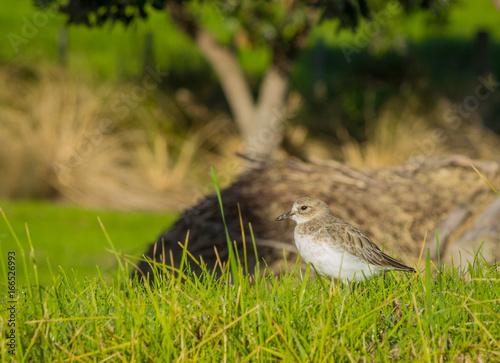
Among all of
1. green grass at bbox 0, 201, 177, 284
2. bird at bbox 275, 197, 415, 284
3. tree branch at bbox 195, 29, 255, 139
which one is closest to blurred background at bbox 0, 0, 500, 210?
tree branch at bbox 195, 29, 255, 139

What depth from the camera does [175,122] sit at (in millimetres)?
15641

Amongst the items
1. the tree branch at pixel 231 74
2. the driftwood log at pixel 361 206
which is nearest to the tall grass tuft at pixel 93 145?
the tree branch at pixel 231 74

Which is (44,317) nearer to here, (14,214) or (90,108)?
(14,214)

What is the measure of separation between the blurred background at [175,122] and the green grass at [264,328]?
6.10 meters

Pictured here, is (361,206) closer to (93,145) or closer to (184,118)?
(93,145)

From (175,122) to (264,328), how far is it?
42.2ft

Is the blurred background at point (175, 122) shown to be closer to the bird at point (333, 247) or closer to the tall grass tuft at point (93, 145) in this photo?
the tall grass tuft at point (93, 145)

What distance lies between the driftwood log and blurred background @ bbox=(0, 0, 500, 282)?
405 cm

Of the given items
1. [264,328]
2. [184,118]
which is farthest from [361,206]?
Answer: [184,118]

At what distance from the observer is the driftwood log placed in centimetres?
528

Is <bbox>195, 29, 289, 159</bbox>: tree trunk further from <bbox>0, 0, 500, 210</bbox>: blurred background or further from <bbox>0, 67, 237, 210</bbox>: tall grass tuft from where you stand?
<bbox>0, 67, 237, 210</bbox>: tall grass tuft

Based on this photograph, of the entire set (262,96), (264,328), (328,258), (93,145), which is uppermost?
(328,258)

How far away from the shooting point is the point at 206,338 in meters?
3.09

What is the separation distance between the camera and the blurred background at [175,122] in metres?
12.0
